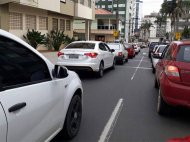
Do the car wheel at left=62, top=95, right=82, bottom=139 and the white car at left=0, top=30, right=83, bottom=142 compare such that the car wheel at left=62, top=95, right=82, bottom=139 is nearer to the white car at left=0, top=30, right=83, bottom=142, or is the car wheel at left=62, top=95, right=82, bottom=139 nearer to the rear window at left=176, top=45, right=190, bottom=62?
the white car at left=0, top=30, right=83, bottom=142

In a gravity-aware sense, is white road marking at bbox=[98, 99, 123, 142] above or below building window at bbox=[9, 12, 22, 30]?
below

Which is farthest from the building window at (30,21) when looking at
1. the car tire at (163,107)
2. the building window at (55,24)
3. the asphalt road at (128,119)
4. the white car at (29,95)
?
the white car at (29,95)

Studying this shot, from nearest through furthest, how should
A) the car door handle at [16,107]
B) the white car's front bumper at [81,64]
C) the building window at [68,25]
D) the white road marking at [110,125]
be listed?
the car door handle at [16,107] → the white road marking at [110,125] → the white car's front bumper at [81,64] → the building window at [68,25]

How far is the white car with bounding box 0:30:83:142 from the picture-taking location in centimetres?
232

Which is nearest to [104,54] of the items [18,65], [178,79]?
[178,79]

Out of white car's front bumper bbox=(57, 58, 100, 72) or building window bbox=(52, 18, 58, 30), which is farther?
building window bbox=(52, 18, 58, 30)

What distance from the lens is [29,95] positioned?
262 centimetres

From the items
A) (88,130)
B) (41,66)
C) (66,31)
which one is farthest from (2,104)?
(66,31)

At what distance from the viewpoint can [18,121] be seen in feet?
7.90

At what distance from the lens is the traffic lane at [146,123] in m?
4.24

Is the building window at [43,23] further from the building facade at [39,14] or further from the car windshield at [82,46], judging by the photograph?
the car windshield at [82,46]

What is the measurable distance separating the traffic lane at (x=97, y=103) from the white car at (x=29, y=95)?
70 centimetres

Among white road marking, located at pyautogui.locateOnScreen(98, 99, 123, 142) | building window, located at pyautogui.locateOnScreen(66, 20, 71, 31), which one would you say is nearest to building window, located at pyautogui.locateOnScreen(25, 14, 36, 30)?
building window, located at pyautogui.locateOnScreen(66, 20, 71, 31)

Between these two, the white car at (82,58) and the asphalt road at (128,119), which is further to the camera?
the white car at (82,58)
